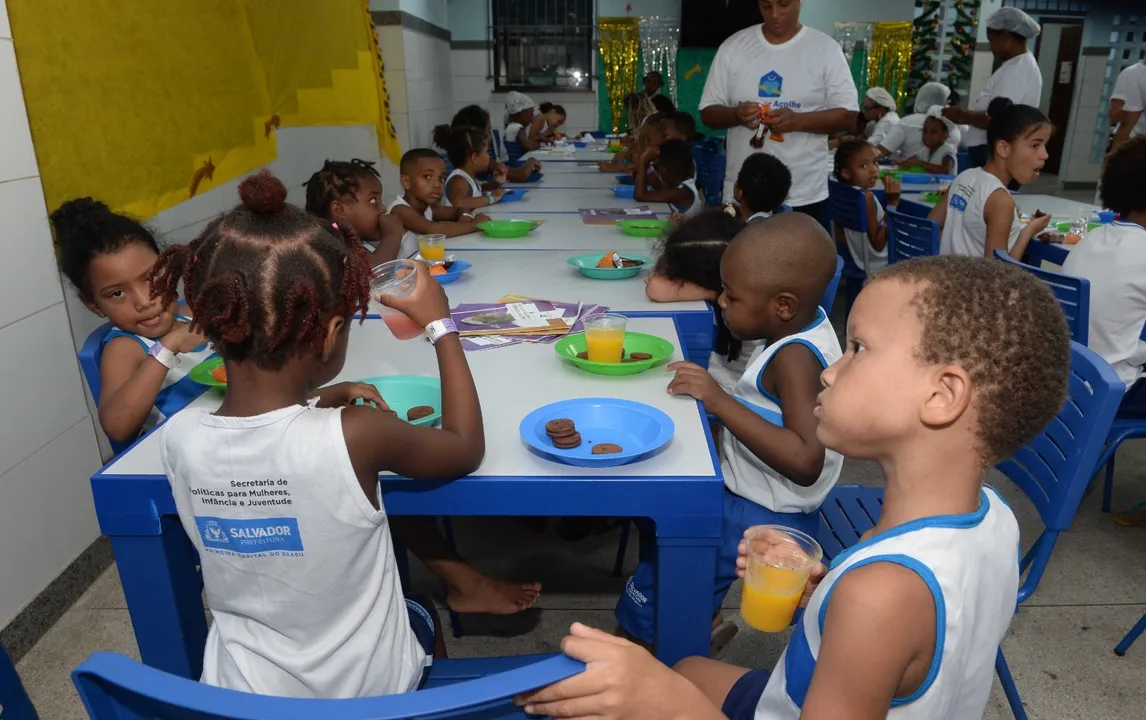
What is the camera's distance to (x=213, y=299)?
0.98m

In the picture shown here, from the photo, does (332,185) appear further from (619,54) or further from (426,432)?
(619,54)

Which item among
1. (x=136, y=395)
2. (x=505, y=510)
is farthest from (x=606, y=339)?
(x=136, y=395)

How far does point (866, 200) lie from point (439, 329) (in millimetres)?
2998

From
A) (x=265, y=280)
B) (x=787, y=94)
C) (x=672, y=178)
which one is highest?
(x=787, y=94)

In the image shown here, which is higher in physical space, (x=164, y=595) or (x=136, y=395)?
(x=136, y=395)

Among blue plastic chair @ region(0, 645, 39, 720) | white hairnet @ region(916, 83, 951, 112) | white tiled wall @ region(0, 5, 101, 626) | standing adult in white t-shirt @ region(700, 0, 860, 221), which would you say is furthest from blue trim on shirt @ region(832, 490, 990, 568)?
white hairnet @ region(916, 83, 951, 112)

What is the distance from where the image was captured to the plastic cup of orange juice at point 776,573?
1.05 m

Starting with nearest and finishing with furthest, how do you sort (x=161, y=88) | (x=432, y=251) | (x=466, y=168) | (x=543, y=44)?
(x=432, y=251)
(x=161, y=88)
(x=466, y=168)
(x=543, y=44)

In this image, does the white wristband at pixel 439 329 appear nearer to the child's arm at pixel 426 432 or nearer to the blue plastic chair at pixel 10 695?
the child's arm at pixel 426 432

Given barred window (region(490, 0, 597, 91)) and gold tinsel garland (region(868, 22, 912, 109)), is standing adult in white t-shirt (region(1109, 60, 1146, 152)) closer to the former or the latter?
gold tinsel garland (region(868, 22, 912, 109))

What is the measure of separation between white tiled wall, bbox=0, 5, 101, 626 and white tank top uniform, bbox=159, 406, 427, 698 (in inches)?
48.8

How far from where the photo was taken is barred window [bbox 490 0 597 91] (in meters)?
9.30

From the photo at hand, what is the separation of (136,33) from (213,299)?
2270mm

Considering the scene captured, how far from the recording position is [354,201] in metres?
2.73
